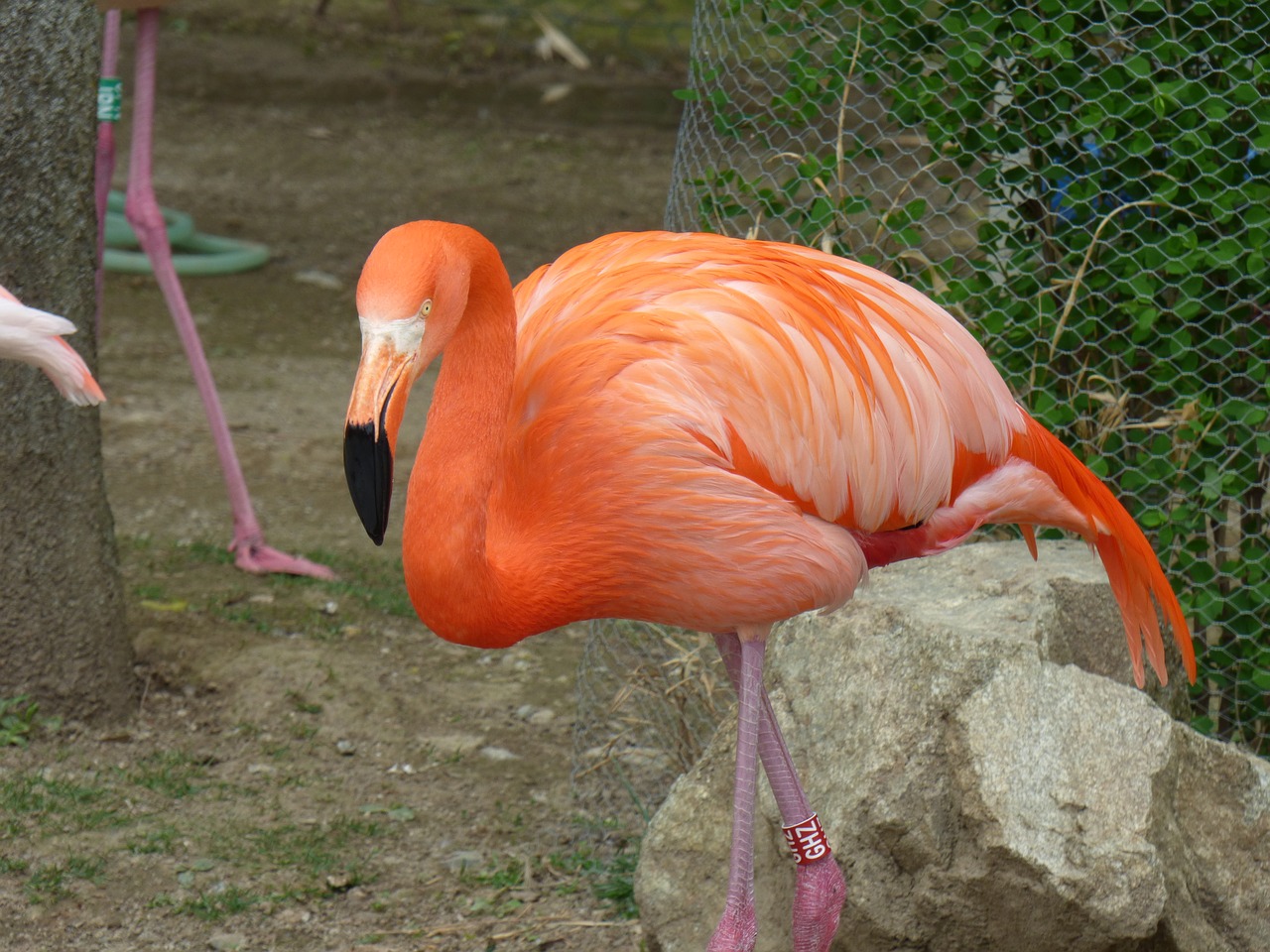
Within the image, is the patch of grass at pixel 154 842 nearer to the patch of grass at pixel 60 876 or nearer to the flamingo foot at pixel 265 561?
the patch of grass at pixel 60 876

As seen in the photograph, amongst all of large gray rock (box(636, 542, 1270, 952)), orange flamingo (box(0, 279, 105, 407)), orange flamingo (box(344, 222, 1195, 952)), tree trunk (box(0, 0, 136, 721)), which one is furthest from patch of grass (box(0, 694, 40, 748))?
orange flamingo (box(344, 222, 1195, 952))

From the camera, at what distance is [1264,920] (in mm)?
2789

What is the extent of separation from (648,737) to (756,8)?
6.08ft

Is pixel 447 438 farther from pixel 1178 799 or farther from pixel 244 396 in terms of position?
pixel 244 396

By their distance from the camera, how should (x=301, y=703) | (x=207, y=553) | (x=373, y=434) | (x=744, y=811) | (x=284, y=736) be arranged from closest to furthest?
(x=373, y=434)
(x=744, y=811)
(x=284, y=736)
(x=301, y=703)
(x=207, y=553)

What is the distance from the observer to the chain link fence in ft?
10.9

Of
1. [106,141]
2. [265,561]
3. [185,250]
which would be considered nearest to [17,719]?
[265,561]

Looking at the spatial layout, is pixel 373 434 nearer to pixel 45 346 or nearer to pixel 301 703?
pixel 45 346

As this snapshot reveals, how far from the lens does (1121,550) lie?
9.39 feet

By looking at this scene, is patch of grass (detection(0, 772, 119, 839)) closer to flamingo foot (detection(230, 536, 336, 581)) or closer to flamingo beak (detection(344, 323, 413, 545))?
flamingo foot (detection(230, 536, 336, 581))

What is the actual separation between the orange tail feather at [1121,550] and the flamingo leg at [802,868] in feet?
2.21

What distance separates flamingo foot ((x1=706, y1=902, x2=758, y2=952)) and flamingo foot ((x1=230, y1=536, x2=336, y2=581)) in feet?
7.97

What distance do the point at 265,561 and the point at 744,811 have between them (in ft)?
8.32

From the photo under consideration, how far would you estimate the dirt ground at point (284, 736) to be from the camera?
3197 millimetres
